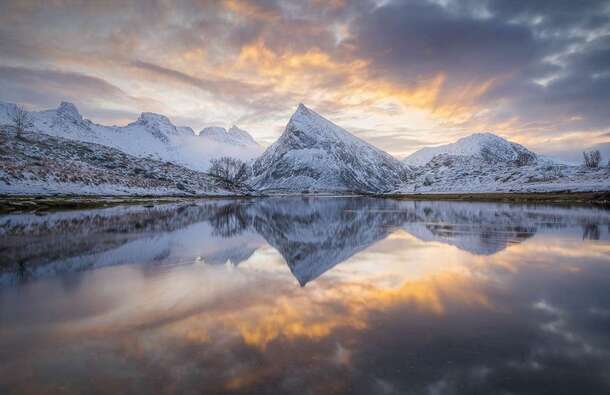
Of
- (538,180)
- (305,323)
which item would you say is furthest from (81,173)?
(538,180)

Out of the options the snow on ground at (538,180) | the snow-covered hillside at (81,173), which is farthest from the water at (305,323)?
the snow on ground at (538,180)

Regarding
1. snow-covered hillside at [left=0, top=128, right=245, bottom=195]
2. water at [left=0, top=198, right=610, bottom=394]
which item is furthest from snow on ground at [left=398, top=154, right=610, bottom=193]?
snow-covered hillside at [left=0, top=128, right=245, bottom=195]

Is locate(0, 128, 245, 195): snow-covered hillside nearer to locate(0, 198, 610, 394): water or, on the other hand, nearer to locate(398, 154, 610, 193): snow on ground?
locate(0, 198, 610, 394): water

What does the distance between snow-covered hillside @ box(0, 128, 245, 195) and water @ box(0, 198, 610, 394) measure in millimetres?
73579

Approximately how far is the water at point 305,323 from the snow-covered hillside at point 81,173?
73.6 meters

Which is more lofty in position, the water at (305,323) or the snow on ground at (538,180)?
the snow on ground at (538,180)

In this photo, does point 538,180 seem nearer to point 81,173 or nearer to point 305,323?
point 305,323

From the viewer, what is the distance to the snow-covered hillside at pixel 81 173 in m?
76.9

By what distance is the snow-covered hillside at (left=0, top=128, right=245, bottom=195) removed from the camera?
76881 millimetres

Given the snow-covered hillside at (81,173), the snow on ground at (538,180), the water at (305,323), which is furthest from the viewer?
the snow on ground at (538,180)

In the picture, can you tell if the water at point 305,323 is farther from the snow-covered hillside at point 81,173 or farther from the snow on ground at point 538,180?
the snow on ground at point 538,180

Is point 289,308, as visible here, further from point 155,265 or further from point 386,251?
point 386,251

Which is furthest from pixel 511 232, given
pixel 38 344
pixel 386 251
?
pixel 38 344

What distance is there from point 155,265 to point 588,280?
18935mm
